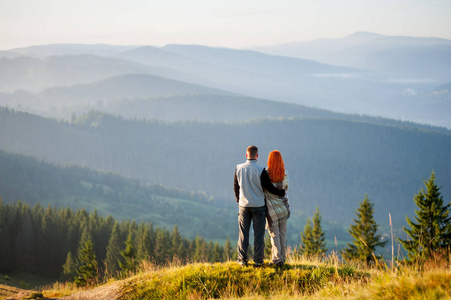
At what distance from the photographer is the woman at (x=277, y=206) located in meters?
9.96

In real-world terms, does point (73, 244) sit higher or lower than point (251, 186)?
lower

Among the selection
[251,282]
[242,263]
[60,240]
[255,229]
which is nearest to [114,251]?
[60,240]

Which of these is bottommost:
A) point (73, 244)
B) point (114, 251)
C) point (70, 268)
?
point (70, 268)

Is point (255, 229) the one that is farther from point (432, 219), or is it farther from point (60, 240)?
point (60, 240)

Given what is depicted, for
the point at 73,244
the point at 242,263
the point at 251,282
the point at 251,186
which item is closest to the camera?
the point at 251,282

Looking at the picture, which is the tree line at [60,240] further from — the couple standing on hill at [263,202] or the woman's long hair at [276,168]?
the woman's long hair at [276,168]

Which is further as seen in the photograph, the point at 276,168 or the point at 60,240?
the point at 60,240

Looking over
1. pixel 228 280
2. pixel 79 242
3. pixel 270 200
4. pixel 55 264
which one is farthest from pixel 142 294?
pixel 55 264

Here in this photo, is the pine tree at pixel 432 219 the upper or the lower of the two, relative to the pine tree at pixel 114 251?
upper

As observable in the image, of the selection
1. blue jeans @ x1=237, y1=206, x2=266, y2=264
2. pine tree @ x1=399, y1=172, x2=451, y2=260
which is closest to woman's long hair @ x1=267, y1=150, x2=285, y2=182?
blue jeans @ x1=237, y1=206, x2=266, y2=264

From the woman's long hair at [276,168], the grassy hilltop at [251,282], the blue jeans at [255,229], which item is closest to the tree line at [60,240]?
the grassy hilltop at [251,282]

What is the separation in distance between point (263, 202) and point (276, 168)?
95cm

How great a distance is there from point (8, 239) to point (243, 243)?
262 feet

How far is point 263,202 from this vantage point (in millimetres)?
9969
